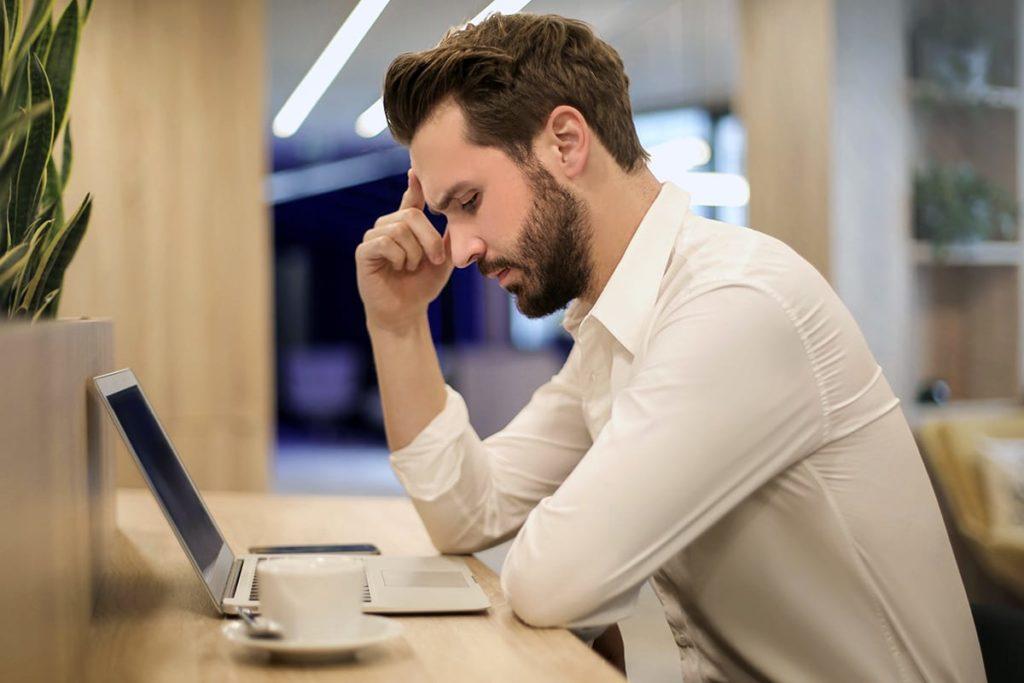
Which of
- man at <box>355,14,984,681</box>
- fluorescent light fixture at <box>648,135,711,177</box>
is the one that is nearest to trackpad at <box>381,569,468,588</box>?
man at <box>355,14,984,681</box>

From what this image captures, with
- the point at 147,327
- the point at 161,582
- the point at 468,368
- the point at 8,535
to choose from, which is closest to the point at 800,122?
the point at 468,368

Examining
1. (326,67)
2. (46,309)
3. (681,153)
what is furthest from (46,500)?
(681,153)

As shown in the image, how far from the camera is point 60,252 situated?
1.30m

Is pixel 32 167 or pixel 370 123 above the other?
pixel 370 123

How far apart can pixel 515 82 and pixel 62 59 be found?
0.57 m

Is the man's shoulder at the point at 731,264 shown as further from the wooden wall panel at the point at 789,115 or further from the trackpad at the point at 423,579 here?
the wooden wall panel at the point at 789,115

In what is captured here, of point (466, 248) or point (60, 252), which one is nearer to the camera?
point (60, 252)

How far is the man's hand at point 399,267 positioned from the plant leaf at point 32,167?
1.78 feet

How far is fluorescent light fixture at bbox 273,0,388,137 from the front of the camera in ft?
14.2

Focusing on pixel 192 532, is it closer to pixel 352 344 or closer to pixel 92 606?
pixel 92 606

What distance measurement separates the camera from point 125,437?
117cm

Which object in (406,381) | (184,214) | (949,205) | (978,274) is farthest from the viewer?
(978,274)

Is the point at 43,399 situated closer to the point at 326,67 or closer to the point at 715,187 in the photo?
the point at 326,67

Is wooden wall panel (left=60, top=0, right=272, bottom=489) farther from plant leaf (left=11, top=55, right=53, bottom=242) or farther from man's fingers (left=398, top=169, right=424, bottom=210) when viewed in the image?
plant leaf (left=11, top=55, right=53, bottom=242)
